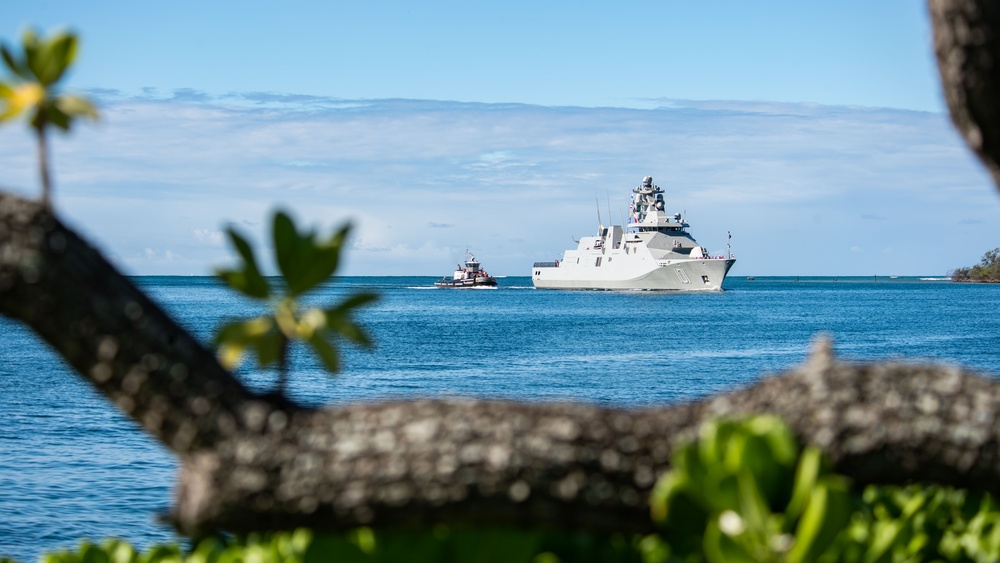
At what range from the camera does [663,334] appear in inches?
1783

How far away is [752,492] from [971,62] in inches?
36.4

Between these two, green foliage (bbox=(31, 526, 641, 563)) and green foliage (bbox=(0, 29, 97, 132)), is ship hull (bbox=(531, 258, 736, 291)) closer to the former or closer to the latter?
green foliage (bbox=(31, 526, 641, 563))

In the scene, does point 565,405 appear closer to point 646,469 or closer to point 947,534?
point 646,469

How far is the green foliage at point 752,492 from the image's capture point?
1.75 metres

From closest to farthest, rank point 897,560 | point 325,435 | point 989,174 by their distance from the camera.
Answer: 1. point 325,435
2. point 989,174
3. point 897,560

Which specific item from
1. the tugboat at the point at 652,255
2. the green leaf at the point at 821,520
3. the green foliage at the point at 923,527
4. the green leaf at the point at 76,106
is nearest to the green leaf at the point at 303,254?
the green leaf at the point at 76,106

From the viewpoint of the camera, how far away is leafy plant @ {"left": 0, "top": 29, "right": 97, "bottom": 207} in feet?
6.09

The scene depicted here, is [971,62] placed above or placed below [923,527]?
above

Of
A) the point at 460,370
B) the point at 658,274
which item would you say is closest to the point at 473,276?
the point at 658,274

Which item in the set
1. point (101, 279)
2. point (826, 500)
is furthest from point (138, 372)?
point (826, 500)

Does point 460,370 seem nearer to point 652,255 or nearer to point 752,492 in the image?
point 752,492

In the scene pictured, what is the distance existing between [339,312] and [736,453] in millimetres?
762

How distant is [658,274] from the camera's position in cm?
7881

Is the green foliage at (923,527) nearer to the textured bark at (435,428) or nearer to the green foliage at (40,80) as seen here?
the textured bark at (435,428)
